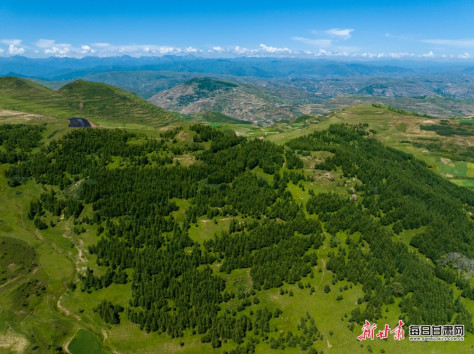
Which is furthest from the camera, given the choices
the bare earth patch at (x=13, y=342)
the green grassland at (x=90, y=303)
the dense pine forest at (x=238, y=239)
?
the dense pine forest at (x=238, y=239)

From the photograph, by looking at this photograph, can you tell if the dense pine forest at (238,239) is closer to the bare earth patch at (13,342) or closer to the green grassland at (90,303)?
the green grassland at (90,303)

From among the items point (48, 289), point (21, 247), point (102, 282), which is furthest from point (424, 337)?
point (21, 247)

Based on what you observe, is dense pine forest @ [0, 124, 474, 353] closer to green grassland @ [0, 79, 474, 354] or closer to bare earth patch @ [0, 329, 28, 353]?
green grassland @ [0, 79, 474, 354]

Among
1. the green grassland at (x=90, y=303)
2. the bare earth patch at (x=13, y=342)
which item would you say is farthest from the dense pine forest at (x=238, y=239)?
the bare earth patch at (x=13, y=342)

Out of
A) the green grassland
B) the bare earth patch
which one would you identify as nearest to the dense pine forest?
the green grassland

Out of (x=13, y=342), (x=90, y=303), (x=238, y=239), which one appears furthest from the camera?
(x=238, y=239)

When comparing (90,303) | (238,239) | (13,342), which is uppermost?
(238,239)

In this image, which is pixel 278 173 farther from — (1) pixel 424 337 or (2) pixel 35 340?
(2) pixel 35 340

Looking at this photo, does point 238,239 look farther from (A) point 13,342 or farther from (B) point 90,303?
(A) point 13,342

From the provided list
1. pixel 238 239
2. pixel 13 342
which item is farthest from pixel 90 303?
pixel 238 239
